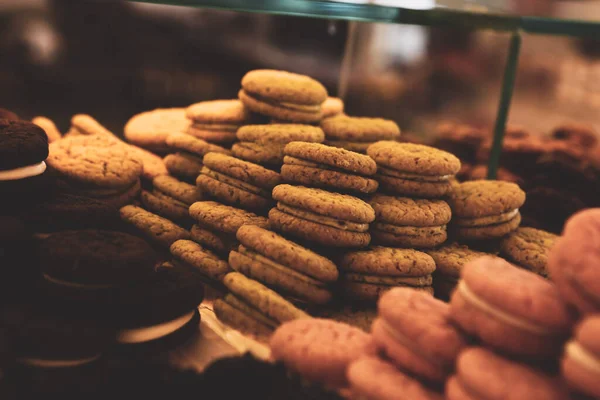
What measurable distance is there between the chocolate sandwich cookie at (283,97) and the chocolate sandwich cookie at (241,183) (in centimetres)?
29

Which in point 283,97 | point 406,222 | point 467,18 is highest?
point 467,18

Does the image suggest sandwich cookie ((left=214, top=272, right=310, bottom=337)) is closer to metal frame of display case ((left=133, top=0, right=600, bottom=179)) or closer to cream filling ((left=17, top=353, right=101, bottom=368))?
cream filling ((left=17, top=353, right=101, bottom=368))

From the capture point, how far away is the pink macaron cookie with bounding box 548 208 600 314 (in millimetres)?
873

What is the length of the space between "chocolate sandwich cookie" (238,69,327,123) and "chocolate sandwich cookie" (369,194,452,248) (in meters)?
0.45

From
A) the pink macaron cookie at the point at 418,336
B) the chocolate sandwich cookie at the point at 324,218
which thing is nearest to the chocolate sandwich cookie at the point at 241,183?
the chocolate sandwich cookie at the point at 324,218

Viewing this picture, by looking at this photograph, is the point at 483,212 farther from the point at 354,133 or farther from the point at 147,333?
the point at 147,333

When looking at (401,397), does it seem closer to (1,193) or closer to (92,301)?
(92,301)

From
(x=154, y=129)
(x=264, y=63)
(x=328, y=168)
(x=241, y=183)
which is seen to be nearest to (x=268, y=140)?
(x=241, y=183)

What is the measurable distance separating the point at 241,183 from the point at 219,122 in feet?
1.15

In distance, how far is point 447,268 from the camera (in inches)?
65.1

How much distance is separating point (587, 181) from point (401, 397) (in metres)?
1.73

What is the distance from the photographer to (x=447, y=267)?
165cm

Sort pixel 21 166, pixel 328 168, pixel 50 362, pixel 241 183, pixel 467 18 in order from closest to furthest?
1. pixel 50 362
2. pixel 21 166
3. pixel 328 168
4. pixel 241 183
5. pixel 467 18

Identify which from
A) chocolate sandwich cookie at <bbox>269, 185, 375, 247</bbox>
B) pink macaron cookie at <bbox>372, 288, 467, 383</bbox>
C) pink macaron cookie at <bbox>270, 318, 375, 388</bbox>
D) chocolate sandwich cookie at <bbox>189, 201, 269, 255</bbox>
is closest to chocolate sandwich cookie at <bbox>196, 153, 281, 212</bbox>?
chocolate sandwich cookie at <bbox>189, 201, 269, 255</bbox>
